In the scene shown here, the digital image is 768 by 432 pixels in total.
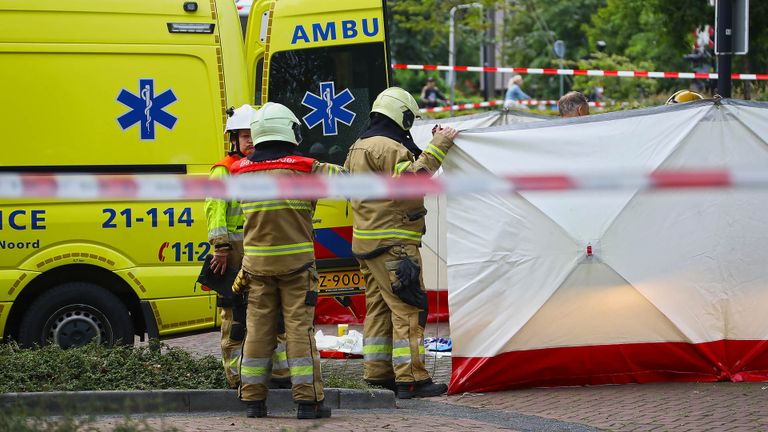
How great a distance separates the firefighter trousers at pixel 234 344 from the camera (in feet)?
26.4

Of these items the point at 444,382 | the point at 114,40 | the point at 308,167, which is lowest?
the point at 444,382

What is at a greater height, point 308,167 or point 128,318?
point 308,167

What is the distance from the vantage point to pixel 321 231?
30.7 feet

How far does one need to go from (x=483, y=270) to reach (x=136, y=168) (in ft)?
7.87

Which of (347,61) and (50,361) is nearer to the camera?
(50,361)

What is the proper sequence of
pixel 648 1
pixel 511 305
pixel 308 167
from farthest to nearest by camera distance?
pixel 648 1
pixel 511 305
pixel 308 167

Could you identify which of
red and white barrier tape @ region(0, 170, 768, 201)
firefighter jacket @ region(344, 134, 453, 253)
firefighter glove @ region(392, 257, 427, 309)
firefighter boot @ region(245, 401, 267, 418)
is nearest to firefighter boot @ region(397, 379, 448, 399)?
firefighter glove @ region(392, 257, 427, 309)

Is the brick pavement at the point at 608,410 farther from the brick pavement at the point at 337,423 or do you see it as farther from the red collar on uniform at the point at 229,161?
the red collar on uniform at the point at 229,161

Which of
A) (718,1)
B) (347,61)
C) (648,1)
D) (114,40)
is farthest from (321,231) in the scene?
(648,1)

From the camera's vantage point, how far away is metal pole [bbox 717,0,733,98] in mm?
10594

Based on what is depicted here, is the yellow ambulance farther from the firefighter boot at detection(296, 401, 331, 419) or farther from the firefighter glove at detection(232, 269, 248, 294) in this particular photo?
the firefighter boot at detection(296, 401, 331, 419)

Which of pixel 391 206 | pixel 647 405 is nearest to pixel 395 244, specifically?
pixel 391 206

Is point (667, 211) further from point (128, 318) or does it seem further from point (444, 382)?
point (128, 318)

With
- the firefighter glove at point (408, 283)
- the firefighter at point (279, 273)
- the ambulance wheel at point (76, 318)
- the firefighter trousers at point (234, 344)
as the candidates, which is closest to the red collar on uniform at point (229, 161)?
the firefighter trousers at point (234, 344)
